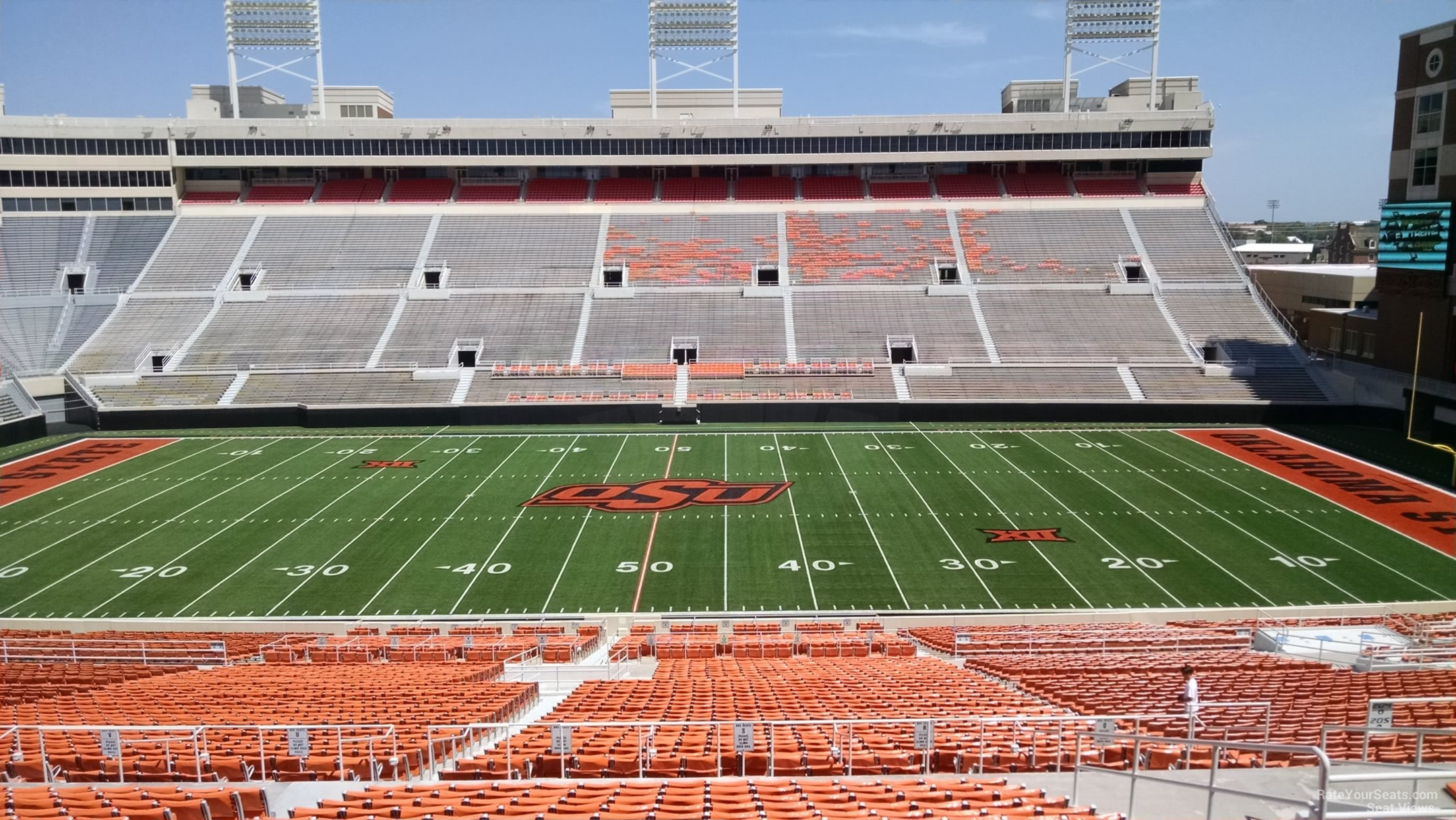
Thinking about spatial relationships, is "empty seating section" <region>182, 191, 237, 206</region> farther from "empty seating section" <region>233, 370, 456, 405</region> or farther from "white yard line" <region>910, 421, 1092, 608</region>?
"white yard line" <region>910, 421, 1092, 608</region>

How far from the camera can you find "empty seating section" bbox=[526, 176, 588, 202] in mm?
51250

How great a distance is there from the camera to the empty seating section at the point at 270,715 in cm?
762

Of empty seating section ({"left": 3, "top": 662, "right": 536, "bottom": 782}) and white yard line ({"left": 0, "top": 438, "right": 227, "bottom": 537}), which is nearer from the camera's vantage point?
empty seating section ({"left": 3, "top": 662, "right": 536, "bottom": 782})

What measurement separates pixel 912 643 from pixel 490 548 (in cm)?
1082

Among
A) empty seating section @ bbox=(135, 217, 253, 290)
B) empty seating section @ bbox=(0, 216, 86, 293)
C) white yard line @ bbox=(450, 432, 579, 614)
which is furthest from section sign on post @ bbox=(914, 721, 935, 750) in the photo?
empty seating section @ bbox=(0, 216, 86, 293)

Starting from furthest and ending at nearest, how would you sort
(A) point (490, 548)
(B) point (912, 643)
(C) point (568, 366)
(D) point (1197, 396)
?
1. (C) point (568, 366)
2. (D) point (1197, 396)
3. (A) point (490, 548)
4. (B) point (912, 643)

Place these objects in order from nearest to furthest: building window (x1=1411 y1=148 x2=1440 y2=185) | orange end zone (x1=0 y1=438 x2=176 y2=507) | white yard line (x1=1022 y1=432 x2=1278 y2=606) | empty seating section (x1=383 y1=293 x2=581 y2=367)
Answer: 1. white yard line (x1=1022 y1=432 x2=1278 y2=606)
2. orange end zone (x1=0 y1=438 x2=176 y2=507)
3. building window (x1=1411 y1=148 x2=1440 y2=185)
4. empty seating section (x1=383 y1=293 x2=581 y2=367)

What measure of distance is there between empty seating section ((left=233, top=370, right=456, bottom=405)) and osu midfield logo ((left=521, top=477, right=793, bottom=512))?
12.8 m

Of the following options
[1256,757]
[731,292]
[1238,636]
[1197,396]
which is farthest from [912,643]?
[731,292]

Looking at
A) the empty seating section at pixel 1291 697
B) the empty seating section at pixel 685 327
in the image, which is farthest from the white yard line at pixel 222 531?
the empty seating section at pixel 1291 697

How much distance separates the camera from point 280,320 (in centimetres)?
4253

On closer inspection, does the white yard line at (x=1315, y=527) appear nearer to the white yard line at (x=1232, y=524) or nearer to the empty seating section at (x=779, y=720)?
the white yard line at (x=1232, y=524)

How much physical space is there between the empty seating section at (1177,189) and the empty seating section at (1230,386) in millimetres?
15125

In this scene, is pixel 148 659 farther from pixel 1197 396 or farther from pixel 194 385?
pixel 1197 396
